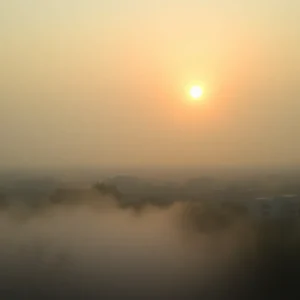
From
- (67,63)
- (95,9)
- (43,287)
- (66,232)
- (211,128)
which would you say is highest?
(95,9)

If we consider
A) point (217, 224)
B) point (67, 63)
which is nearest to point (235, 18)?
point (67, 63)

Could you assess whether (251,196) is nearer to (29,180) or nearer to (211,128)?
(211,128)

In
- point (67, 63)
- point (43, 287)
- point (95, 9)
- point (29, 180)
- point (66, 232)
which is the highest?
point (95, 9)

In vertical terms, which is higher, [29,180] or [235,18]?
[235,18]

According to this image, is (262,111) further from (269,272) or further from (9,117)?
(9,117)

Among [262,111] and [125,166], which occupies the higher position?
[262,111]

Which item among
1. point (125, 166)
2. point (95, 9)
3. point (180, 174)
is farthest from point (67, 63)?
point (180, 174)
